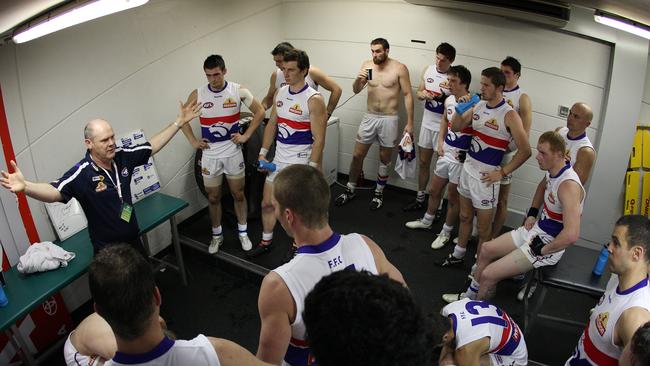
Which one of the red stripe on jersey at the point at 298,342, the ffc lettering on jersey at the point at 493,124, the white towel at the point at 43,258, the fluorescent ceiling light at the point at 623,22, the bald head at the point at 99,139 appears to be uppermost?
the fluorescent ceiling light at the point at 623,22

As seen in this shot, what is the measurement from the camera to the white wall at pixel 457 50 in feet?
13.5

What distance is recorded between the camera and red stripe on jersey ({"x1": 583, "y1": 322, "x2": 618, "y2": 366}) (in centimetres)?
218

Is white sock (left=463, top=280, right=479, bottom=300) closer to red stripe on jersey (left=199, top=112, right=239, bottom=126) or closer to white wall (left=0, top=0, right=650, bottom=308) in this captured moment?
white wall (left=0, top=0, right=650, bottom=308)

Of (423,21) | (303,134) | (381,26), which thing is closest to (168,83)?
(303,134)

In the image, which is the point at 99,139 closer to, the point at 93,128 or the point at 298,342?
the point at 93,128

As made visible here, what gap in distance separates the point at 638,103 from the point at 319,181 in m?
3.55

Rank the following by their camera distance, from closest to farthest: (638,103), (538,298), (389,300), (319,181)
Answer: (389,300), (319,181), (538,298), (638,103)

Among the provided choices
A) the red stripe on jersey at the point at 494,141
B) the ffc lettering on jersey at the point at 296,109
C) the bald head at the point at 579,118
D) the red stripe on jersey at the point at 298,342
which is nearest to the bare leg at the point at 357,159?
the ffc lettering on jersey at the point at 296,109

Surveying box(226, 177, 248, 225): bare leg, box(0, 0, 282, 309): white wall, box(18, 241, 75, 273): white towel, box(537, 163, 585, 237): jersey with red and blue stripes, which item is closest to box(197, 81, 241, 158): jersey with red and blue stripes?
box(226, 177, 248, 225): bare leg

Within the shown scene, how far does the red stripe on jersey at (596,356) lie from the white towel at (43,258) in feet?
10.8

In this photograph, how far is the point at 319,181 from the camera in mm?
1851

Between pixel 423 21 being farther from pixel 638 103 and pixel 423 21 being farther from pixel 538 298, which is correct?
pixel 538 298

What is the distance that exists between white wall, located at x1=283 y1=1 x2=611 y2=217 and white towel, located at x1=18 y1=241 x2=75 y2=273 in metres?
3.54

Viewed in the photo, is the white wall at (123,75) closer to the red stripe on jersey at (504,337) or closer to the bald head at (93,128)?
the bald head at (93,128)
